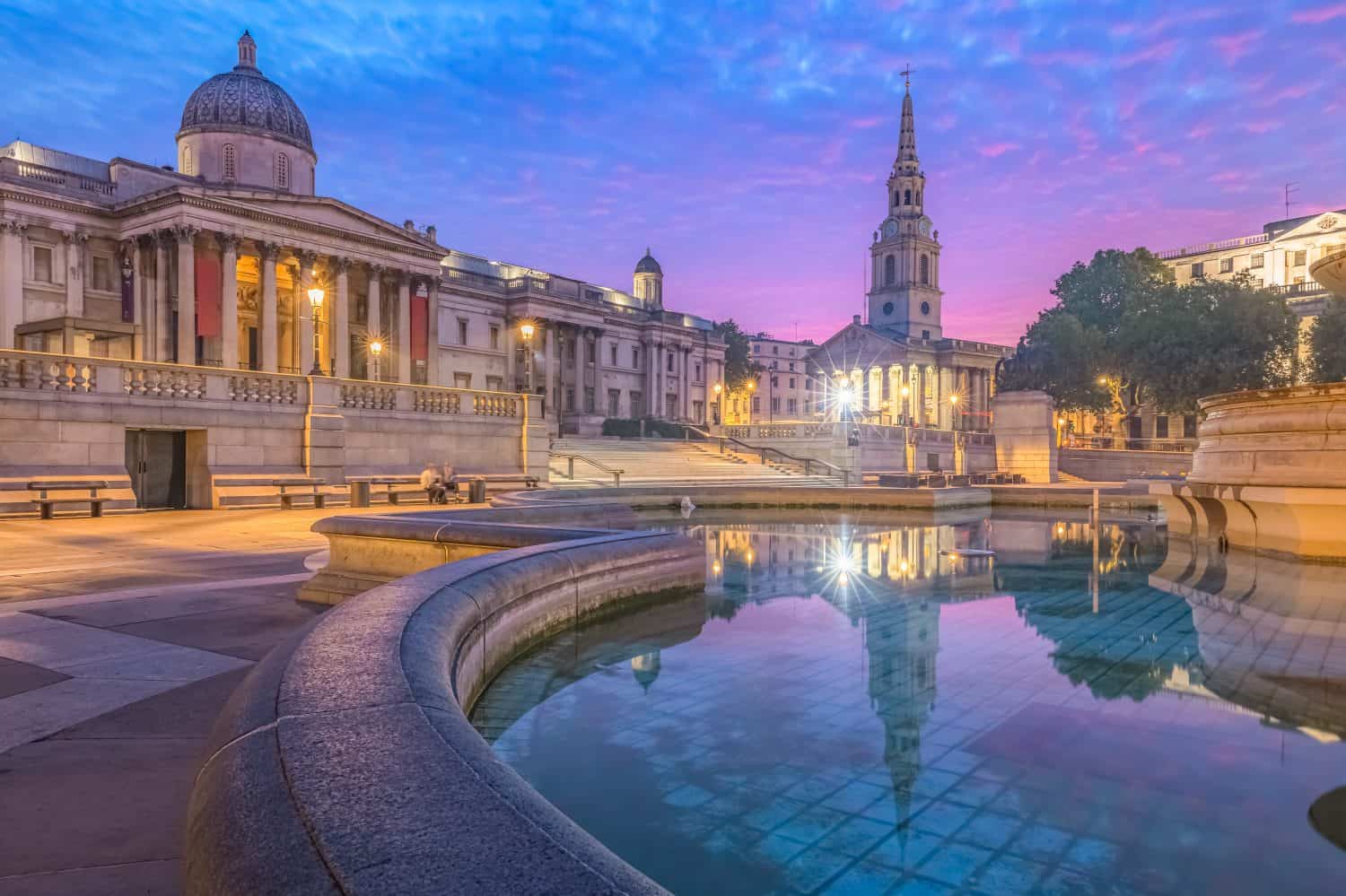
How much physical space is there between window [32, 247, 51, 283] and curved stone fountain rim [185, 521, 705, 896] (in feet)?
174

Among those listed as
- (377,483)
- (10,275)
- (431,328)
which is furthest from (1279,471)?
(10,275)

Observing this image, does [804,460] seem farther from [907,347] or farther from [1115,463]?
[907,347]

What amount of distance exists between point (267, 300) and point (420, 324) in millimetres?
10132

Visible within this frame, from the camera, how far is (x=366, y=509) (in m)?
21.2

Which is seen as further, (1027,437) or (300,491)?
(1027,437)

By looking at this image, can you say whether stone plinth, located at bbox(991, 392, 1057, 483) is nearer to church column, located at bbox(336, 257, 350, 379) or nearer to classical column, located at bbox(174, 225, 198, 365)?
church column, located at bbox(336, 257, 350, 379)

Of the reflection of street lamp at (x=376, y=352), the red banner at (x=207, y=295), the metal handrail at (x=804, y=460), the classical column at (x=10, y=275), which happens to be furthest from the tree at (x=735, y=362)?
the classical column at (x=10, y=275)

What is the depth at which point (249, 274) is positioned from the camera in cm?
5378

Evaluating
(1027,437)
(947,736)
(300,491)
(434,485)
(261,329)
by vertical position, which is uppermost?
(261,329)

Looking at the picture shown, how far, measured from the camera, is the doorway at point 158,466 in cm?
2281

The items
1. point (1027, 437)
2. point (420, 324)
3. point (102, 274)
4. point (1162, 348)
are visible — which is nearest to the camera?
point (1027, 437)

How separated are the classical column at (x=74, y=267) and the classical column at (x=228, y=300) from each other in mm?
7263

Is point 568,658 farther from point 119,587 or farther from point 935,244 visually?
point 935,244

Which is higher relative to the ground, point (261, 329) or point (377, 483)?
point (261, 329)
